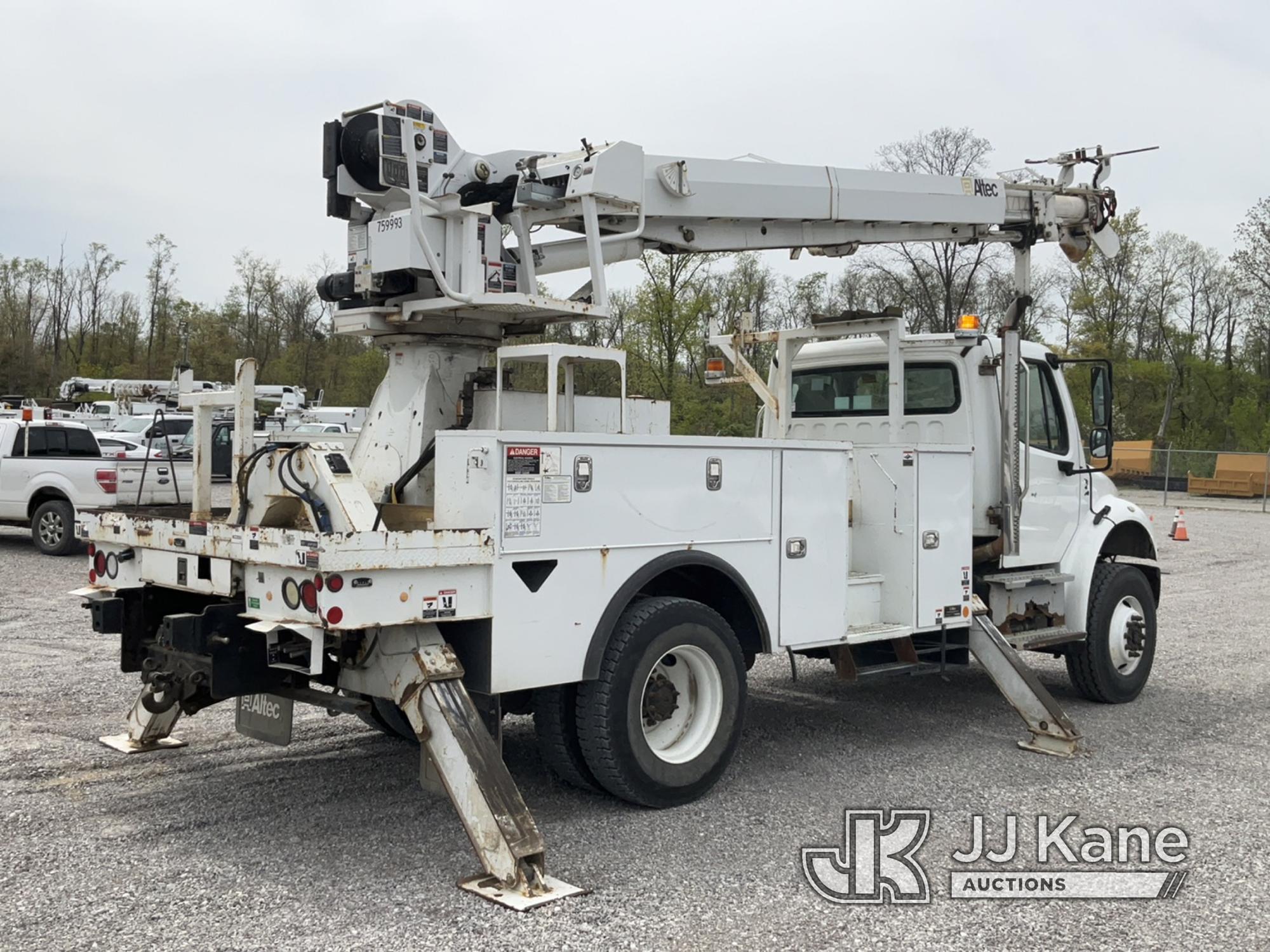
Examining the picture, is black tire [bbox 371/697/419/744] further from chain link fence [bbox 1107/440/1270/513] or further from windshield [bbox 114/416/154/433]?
chain link fence [bbox 1107/440/1270/513]

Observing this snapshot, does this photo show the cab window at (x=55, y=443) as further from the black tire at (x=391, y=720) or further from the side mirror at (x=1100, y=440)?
the side mirror at (x=1100, y=440)

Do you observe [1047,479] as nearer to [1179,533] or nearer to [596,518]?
[596,518]

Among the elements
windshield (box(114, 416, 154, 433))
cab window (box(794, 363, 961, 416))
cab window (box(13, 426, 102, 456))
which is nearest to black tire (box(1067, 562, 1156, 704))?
cab window (box(794, 363, 961, 416))

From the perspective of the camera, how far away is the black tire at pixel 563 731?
221 inches

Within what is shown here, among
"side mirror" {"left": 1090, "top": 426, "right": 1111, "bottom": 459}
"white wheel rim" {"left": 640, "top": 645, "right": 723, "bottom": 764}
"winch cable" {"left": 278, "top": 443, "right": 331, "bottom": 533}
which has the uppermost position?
"side mirror" {"left": 1090, "top": 426, "right": 1111, "bottom": 459}

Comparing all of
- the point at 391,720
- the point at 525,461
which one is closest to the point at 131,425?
the point at 391,720

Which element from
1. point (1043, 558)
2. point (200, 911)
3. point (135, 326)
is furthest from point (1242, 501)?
point (135, 326)

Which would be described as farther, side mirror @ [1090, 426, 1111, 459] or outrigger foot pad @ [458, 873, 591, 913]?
side mirror @ [1090, 426, 1111, 459]

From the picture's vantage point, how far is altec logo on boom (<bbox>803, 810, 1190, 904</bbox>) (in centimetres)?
484

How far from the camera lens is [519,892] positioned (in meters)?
4.58

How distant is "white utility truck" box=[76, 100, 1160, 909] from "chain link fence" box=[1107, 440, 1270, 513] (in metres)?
30.2

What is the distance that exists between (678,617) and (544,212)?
2.33 metres

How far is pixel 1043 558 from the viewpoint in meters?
8.34

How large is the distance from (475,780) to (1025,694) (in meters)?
3.87
